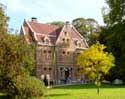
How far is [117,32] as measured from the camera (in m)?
60.5

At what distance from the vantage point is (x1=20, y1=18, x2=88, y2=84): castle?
225ft

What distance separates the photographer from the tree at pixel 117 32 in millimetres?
60416

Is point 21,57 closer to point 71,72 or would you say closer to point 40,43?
point 40,43

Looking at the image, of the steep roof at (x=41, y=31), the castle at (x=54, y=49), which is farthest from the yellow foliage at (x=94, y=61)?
the steep roof at (x=41, y=31)

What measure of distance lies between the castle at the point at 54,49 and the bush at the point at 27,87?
111ft

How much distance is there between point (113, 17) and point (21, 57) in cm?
3377

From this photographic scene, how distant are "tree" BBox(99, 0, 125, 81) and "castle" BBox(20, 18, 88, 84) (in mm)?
6955

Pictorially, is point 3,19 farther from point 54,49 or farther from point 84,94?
point 54,49

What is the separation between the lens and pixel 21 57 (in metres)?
30.8

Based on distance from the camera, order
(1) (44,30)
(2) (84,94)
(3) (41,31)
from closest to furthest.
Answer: (2) (84,94) < (3) (41,31) < (1) (44,30)

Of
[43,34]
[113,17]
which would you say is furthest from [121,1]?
[43,34]

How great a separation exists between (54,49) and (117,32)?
1522cm

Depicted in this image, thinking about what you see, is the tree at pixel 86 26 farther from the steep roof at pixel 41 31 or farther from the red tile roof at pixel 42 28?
the red tile roof at pixel 42 28

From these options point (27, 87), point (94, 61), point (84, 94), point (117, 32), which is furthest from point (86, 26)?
point (27, 87)
